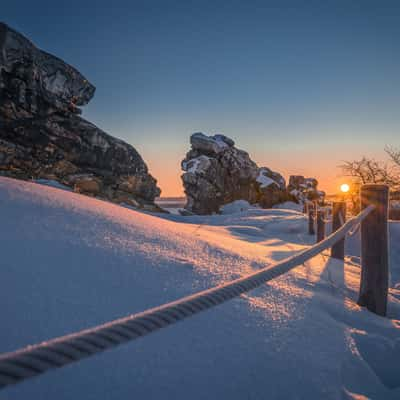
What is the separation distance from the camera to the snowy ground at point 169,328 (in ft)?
3.19

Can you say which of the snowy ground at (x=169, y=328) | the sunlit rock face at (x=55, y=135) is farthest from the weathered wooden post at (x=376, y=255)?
the sunlit rock face at (x=55, y=135)

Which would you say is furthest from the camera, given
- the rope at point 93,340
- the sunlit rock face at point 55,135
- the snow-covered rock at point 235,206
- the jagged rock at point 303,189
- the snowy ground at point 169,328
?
the jagged rock at point 303,189

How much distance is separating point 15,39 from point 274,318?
16283 mm

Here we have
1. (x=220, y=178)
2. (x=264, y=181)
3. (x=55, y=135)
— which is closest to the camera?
(x=55, y=135)

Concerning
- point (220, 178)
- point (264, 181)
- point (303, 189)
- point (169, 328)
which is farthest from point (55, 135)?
point (303, 189)

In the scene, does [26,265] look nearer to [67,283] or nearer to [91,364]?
[67,283]

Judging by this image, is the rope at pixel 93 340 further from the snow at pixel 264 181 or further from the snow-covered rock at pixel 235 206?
the snow at pixel 264 181

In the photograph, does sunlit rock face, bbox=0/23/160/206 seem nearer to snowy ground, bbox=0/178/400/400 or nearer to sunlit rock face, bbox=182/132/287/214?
sunlit rock face, bbox=182/132/287/214

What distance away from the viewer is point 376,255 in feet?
7.57

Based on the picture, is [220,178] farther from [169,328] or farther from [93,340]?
[93,340]

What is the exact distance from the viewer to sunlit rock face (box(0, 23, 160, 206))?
40.5 ft

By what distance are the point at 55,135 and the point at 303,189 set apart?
2785cm

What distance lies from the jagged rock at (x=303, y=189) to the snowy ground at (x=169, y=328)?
100ft

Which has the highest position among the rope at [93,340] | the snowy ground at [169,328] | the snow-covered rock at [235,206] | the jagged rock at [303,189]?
the jagged rock at [303,189]
